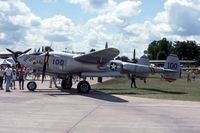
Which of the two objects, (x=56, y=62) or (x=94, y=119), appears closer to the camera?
(x=94, y=119)

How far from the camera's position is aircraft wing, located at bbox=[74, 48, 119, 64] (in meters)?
24.4

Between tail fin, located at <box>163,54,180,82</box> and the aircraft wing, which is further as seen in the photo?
tail fin, located at <box>163,54,180,82</box>

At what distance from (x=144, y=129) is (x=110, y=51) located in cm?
1336

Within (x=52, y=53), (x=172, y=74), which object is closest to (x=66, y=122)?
(x=52, y=53)

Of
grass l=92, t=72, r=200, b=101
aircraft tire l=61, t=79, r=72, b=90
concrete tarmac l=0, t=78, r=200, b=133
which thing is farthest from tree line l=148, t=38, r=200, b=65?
concrete tarmac l=0, t=78, r=200, b=133

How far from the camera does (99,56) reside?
82.9 feet

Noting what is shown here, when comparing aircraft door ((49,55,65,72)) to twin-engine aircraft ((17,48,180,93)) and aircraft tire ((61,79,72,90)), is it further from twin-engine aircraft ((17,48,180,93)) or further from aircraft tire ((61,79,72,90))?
aircraft tire ((61,79,72,90))

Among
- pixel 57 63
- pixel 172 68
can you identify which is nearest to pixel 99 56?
pixel 57 63

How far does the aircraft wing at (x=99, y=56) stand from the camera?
24.4m

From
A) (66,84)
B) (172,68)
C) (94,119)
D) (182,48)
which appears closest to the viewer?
(94,119)

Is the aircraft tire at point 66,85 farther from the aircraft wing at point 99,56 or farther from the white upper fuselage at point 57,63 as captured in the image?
the aircraft wing at point 99,56

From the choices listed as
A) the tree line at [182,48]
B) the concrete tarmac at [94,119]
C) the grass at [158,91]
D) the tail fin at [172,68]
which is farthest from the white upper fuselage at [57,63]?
the tree line at [182,48]

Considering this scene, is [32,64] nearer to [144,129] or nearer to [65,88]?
[65,88]

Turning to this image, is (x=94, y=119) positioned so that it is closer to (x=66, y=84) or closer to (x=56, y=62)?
(x=56, y=62)
